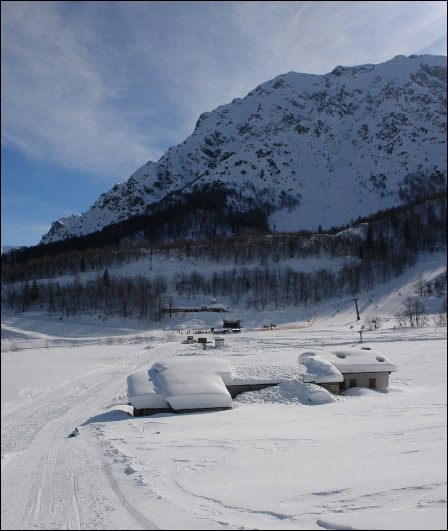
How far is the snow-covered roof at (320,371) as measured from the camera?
1873cm

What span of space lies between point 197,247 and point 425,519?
102612 millimetres

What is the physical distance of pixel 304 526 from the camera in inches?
178

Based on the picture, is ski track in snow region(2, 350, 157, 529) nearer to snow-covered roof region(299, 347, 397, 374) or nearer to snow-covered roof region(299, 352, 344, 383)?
snow-covered roof region(299, 352, 344, 383)

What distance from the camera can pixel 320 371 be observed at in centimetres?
1908

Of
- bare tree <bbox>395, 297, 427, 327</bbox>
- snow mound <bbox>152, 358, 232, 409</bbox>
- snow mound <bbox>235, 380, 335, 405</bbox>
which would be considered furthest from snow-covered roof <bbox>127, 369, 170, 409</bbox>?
bare tree <bbox>395, 297, 427, 327</bbox>

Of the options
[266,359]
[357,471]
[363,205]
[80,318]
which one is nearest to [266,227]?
[363,205]

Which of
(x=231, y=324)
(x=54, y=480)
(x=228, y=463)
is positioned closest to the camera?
(x=54, y=480)

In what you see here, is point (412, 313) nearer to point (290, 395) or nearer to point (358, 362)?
point (358, 362)

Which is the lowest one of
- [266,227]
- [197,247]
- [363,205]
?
[197,247]

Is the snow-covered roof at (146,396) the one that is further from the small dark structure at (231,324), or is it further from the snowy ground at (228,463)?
the small dark structure at (231,324)

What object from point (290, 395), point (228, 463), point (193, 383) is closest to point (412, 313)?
point (290, 395)

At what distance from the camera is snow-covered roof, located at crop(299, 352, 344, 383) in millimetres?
18734

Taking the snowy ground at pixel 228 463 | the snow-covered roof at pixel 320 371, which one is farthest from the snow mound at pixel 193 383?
the snow-covered roof at pixel 320 371

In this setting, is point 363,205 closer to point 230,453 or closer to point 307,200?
point 307,200
